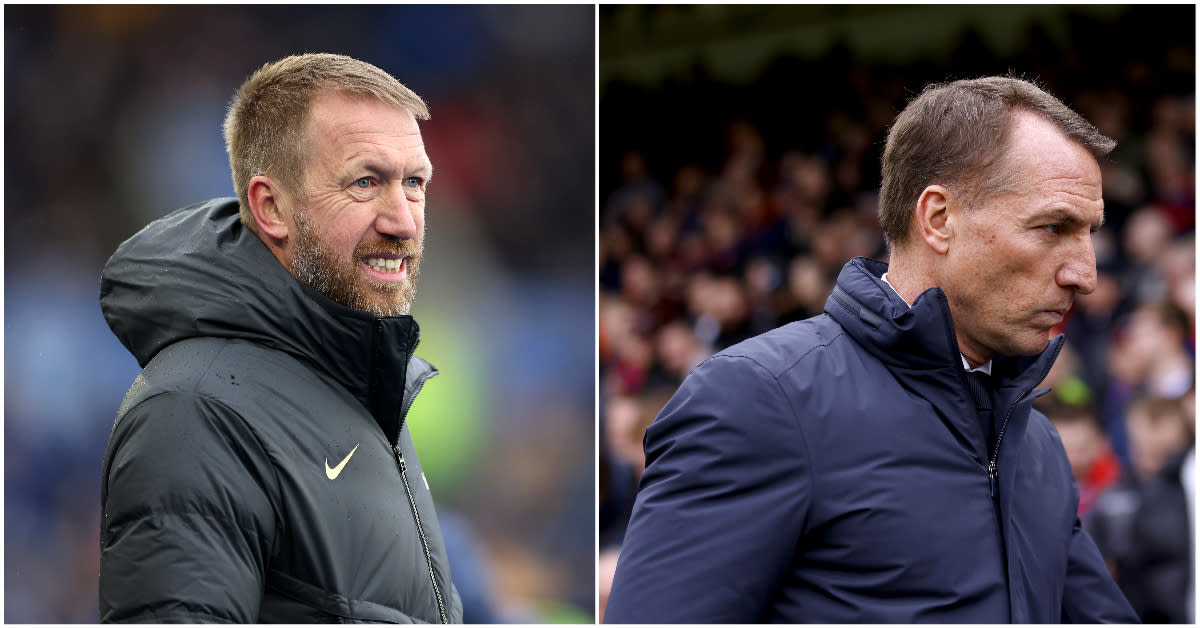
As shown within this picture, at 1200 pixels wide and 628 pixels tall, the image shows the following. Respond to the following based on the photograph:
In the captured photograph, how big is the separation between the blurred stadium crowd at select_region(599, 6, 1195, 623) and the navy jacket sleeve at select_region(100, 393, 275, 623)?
10.2ft

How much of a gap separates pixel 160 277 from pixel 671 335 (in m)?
5.40

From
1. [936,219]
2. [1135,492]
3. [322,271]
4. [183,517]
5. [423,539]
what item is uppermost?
[936,219]

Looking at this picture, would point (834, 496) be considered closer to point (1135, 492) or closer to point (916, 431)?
point (916, 431)

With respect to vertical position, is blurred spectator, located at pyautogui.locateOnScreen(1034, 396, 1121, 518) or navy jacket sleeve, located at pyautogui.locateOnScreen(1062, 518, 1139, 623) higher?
navy jacket sleeve, located at pyautogui.locateOnScreen(1062, 518, 1139, 623)

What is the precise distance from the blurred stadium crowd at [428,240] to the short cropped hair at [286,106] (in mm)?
1234

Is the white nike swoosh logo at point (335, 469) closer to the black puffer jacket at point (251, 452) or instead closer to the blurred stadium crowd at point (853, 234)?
the black puffer jacket at point (251, 452)

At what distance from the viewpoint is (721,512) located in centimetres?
182

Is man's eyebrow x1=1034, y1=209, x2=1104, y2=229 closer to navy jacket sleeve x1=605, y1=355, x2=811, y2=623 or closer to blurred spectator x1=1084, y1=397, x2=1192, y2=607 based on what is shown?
navy jacket sleeve x1=605, y1=355, x2=811, y2=623

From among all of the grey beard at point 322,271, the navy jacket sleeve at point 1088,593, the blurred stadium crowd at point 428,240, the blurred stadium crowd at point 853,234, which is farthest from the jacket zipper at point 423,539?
the blurred stadium crowd at point 853,234

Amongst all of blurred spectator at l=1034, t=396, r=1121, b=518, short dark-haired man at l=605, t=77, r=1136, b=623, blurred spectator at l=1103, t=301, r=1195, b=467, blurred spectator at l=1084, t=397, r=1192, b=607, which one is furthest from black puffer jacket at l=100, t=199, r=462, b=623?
blurred spectator at l=1103, t=301, r=1195, b=467

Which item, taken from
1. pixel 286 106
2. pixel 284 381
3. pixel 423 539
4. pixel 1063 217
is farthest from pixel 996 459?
pixel 286 106

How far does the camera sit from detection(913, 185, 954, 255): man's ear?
84.7 inches

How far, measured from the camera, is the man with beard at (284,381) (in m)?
1.81

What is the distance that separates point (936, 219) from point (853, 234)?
540cm
